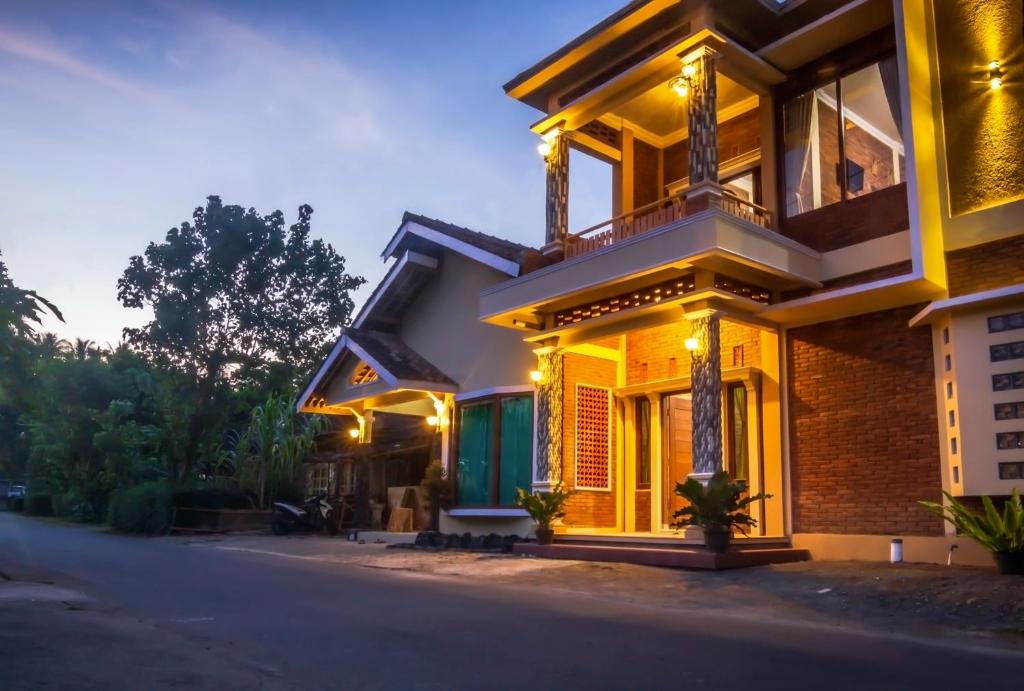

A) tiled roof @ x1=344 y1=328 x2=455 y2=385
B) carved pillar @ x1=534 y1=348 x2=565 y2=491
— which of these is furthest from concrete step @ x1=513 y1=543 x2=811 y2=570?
tiled roof @ x1=344 y1=328 x2=455 y2=385

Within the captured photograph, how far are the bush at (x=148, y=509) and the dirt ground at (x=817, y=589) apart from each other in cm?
1082

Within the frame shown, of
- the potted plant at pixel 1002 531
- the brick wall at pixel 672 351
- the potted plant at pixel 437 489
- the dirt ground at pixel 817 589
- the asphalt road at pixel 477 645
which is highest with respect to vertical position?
the brick wall at pixel 672 351

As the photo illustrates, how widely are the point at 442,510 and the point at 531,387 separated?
3310 millimetres

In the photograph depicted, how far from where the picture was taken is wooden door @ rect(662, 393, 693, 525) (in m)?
14.6

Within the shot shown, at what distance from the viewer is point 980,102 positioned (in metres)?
11.1

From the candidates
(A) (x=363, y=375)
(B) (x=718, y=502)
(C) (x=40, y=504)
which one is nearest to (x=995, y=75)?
(B) (x=718, y=502)

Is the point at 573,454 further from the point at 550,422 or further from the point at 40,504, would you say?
the point at 40,504

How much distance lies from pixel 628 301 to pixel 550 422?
2.59 m

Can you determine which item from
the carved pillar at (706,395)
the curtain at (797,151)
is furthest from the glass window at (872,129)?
the carved pillar at (706,395)

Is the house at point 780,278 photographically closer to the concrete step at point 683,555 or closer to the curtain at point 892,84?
the curtain at point 892,84

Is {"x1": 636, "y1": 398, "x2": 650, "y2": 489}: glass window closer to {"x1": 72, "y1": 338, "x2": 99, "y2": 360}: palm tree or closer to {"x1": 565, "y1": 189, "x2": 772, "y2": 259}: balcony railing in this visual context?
{"x1": 565, "y1": 189, "x2": 772, "y2": 259}: balcony railing

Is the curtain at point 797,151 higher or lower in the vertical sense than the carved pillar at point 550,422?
higher

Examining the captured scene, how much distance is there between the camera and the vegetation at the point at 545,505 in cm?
1366

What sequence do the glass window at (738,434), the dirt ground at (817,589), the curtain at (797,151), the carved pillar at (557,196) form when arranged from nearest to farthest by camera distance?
the dirt ground at (817,589) < the curtain at (797,151) < the glass window at (738,434) < the carved pillar at (557,196)
